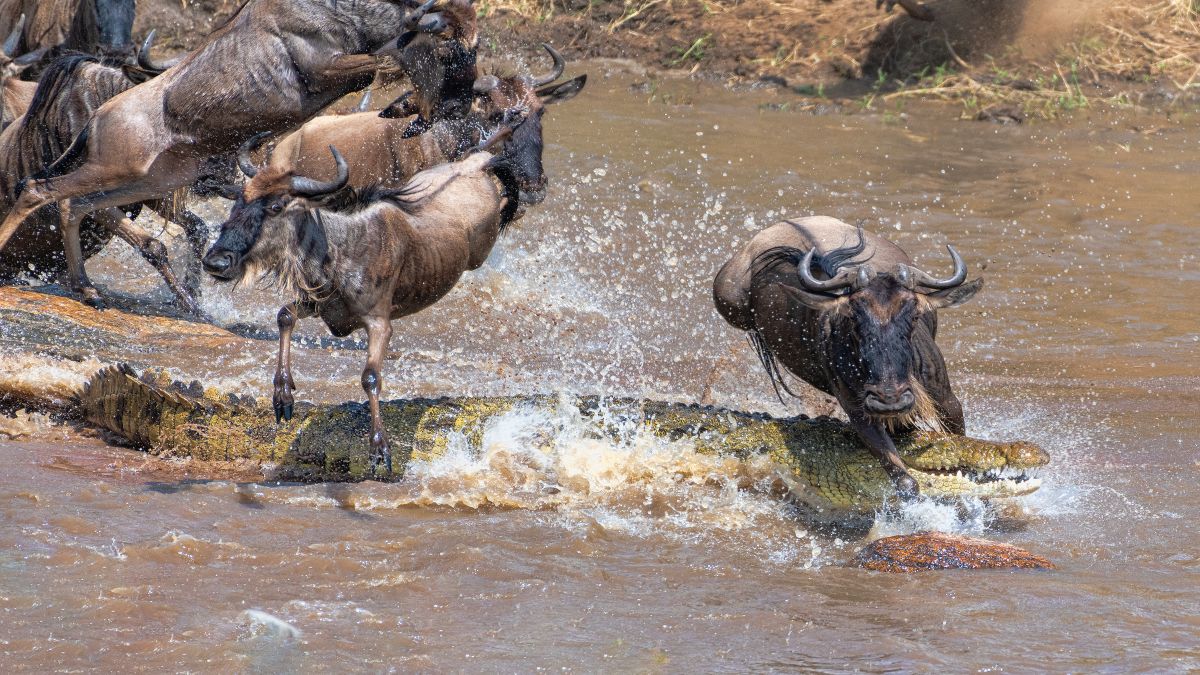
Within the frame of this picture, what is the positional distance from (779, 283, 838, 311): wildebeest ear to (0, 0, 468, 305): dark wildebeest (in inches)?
89.2

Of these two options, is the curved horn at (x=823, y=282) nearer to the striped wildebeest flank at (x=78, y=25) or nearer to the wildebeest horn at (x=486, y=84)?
the wildebeest horn at (x=486, y=84)

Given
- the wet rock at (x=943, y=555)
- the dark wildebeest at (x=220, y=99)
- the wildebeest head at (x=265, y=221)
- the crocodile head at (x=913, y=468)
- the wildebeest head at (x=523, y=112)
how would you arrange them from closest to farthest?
the wet rock at (x=943, y=555)
the wildebeest head at (x=265, y=221)
the crocodile head at (x=913, y=468)
the dark wildebeest at (x=220, y=99)
the wildebeest head at (x=523, y=112)

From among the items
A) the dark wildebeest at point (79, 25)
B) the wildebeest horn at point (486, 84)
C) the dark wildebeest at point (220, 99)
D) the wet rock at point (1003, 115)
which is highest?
the wet rock at point (1003, 115)

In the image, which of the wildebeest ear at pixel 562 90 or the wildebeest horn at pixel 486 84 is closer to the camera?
the wildebeest horn at pixel 486 84

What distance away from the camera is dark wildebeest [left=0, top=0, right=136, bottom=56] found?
31.4 feet

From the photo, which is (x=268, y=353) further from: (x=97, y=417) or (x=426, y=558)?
(x=426, y=558)

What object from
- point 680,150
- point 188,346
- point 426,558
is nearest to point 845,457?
point 426,558

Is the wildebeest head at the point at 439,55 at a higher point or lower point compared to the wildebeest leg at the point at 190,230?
higher

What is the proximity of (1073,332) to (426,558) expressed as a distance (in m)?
4.72

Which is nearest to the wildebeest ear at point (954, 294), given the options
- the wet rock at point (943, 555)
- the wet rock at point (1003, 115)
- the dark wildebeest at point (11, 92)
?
the wet rock at point (943, 555)

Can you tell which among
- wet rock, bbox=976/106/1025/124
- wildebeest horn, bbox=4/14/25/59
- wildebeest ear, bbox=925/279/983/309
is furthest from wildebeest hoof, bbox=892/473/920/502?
wet rock, bbox=976/106/1025/124

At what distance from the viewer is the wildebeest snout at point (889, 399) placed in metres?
5.32

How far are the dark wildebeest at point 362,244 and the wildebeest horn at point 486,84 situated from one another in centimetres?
83

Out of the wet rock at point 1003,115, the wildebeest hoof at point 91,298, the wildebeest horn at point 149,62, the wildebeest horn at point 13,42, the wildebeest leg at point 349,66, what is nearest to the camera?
the wildebeest leg at point 349,66
